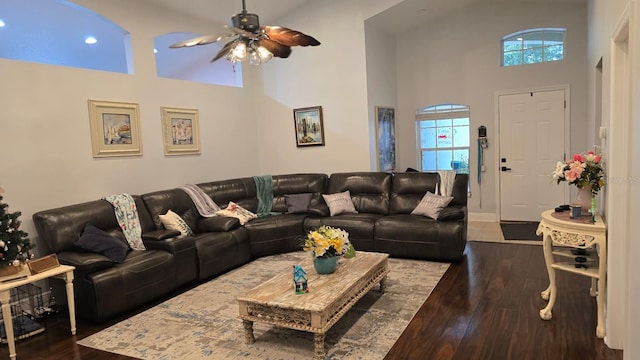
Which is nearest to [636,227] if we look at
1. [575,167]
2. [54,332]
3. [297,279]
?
[575,167]

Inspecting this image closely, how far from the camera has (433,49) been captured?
6.95 metres

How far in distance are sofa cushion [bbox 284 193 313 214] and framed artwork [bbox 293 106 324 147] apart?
1017mm

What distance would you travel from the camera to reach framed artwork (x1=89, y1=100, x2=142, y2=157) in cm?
449

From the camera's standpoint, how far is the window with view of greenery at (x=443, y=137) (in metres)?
6.96

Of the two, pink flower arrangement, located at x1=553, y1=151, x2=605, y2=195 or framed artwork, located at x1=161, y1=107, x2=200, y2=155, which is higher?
framed artwork, located at x1=161, y1=107, x2=200, y2=155

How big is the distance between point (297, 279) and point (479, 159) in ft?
15.7

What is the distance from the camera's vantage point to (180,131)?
553cm

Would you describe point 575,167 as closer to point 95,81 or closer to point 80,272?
point 80,272

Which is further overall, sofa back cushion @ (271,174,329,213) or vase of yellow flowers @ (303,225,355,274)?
sofa back cushion @ (271,174,329,213)

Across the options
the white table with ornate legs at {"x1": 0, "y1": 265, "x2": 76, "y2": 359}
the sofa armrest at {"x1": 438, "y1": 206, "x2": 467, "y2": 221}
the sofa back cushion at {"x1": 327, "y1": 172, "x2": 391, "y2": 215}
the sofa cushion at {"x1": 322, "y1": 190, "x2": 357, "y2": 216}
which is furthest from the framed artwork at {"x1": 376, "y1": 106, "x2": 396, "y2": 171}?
the white table with ornate legs at {"x1": 0, "y1": 265, "x2": 76, "y2": 359}

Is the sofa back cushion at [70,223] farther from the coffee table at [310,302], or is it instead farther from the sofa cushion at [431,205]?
the sofa cushion at [431,205]

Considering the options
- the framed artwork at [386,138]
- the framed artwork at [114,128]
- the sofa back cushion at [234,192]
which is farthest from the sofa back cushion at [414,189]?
the framed artwork at [114,128]

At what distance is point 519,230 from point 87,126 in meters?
5.68

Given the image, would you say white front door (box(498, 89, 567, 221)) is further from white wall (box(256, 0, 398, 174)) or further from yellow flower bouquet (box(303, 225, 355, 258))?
yellow flower bouquet (box(303, 225, 355, 258))
